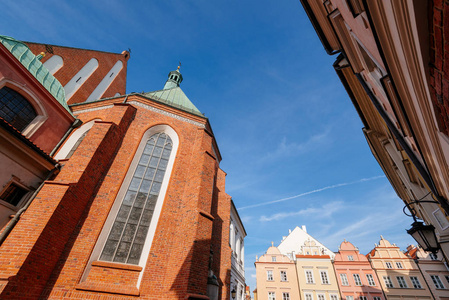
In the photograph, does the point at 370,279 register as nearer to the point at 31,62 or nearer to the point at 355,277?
the point at 355,277

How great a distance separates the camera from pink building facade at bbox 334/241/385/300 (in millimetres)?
23453

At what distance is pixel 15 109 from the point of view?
8.97m

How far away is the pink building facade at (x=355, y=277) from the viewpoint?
23.5 meters

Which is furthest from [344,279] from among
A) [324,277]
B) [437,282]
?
[437,282]

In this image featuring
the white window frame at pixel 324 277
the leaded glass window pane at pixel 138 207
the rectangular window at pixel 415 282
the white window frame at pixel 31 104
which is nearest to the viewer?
the leaded glass window pane at pixel 138 207

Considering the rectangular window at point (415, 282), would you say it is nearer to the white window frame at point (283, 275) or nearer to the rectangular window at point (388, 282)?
the rectangular window at point (388, 282)

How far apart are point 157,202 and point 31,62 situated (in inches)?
389

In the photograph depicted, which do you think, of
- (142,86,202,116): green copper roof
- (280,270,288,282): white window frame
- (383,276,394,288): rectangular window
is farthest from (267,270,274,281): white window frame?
(142,86,202,116): green copper roof

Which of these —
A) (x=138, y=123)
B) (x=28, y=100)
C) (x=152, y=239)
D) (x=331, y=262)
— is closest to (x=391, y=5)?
(x=152, y=239)

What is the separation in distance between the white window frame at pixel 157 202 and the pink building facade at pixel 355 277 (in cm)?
2597

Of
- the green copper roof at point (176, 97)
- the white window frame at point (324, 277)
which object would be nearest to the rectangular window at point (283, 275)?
the white window frame at point (324, 277)

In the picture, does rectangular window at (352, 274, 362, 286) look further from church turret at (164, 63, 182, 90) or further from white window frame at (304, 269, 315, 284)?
church turret at (164, 63, 182, 90)

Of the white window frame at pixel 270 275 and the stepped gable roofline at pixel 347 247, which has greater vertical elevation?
the stepped gable roofline at pixel 347 247

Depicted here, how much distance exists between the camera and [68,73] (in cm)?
1423
